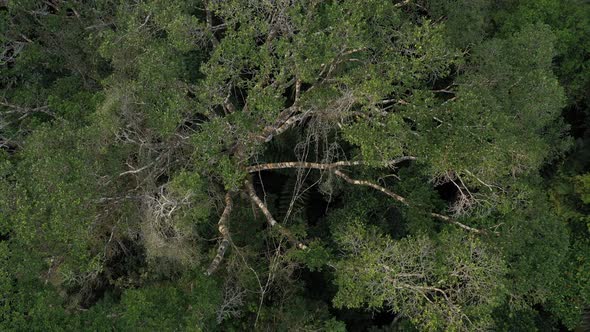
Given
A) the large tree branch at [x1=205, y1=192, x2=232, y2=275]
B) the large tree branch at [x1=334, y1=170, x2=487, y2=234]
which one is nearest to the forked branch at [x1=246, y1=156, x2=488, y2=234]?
the large tree branch at [x1=334, y1=170, x2=487, y2=234]

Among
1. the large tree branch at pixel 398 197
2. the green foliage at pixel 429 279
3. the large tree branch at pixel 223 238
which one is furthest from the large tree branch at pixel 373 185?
the large tree branch at pixel 223 238

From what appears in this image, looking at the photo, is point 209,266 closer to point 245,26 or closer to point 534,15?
point 245,26

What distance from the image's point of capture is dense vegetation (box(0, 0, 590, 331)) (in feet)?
33.1

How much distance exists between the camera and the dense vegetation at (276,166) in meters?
10.1

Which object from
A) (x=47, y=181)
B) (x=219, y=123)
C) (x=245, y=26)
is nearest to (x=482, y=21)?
(x=245, y=26)

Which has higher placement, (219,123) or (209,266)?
(219,123)

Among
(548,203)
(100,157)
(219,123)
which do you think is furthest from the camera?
(548,203)

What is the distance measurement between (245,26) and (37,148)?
5.18 m

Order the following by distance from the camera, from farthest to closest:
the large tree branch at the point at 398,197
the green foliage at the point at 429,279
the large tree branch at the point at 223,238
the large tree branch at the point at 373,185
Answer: the large tree branch at the point at 373,185
the large tree branch at the point at 398,197
the large tree branch at the point at 223,238
the green foliage at the point at 429,279

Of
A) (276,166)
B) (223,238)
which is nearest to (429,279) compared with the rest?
(276,166)

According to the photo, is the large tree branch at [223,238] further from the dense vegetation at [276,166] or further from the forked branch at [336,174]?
the forked branch at [336,174]

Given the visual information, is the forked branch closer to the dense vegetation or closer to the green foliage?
the dense vegetation

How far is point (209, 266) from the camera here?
11.5 m

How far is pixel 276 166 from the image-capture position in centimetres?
1237
